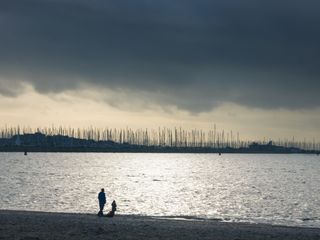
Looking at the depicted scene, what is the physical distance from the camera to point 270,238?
1288 inches

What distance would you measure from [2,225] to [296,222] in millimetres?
31076

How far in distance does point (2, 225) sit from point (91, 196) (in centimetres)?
4651

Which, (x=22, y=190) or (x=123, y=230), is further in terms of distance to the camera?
(x=22, y=190)

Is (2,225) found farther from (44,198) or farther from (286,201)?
(286,201)

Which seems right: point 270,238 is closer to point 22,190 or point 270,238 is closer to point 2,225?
point 2,225

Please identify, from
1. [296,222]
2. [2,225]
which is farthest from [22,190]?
[2,225]

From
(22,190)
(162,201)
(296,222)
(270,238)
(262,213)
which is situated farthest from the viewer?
(22,190)

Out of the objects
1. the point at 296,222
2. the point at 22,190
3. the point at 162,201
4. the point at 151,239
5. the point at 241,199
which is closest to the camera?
the point at 151,239

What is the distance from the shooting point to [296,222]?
178 ft

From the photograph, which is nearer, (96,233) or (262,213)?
(96,233)

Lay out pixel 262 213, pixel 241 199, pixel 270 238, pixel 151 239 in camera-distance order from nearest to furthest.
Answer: pixel 151 239 → pixel 270 238 → pixel 262 213 → pixel 241 199

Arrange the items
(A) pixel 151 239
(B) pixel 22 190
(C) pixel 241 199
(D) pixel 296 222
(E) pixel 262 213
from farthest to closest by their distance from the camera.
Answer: (B) pixel 22 190
(C) pixel 241 199
(E) pixel 262 213
(D) pixel 296 222
(A) pixel 151 239

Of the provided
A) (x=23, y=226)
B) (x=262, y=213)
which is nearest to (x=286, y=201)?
(x=262, y=213)

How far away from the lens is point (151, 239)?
29.5 m
